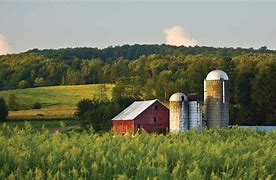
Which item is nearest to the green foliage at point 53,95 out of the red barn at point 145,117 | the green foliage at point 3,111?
the green foliage at point 3,111

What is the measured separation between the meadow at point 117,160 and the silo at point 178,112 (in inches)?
1385

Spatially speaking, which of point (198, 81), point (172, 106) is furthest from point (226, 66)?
point (172, 106)

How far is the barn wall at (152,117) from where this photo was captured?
197ft

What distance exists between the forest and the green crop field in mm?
7149

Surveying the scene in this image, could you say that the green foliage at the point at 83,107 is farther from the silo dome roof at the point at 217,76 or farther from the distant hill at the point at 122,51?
the distant hill at the point at 122,51

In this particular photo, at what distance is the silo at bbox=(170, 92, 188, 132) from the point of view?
46.1 meters

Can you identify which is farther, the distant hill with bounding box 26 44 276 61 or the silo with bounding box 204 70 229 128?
the distant hill with bounding box 26 44 276 61

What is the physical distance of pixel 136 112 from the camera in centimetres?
6122

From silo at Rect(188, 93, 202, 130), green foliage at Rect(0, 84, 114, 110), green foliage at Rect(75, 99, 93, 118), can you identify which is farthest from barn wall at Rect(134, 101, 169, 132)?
green foliage at Rect(0, 84, 114, 110)

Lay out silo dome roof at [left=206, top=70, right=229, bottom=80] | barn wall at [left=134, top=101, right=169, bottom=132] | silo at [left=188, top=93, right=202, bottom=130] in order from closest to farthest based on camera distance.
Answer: silo at [left=188, top=93, right=202, bottom=130]
silo dome roof at [left=206, top=70, right=229, bottom=80]
barn wall at [left=134, top=101, right=169, bottom=132]

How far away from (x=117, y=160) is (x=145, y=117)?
52143 mm

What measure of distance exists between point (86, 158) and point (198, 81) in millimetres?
78897

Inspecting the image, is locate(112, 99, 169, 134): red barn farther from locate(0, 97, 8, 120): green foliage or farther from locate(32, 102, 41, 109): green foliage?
locate(32, 102, 41, 109): green foliage

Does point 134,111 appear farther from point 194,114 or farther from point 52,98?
point 52,98
